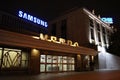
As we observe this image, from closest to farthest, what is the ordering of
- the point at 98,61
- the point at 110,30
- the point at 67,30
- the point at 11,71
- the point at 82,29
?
the point at 11,71
the point at 98,61
the point at 82,29
the point at 67,30
the point at 110,30

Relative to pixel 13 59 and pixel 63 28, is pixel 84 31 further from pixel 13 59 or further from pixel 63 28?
pixel 13 59

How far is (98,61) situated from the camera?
31.0 m

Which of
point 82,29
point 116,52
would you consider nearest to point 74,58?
point 82,29

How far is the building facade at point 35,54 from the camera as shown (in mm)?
14258

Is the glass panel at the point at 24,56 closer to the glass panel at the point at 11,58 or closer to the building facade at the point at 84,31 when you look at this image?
the glass panel at the point at 11,58

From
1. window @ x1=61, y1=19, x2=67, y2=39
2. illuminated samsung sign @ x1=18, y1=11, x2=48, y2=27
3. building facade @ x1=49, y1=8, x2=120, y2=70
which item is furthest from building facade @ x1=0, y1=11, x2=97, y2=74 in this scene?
illuminated samsung sign @ x1=18, y1=11, x2=48, y2=27

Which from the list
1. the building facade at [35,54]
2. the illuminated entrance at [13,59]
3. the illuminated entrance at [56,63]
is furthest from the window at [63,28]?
the illuminated entrance at [13,59]

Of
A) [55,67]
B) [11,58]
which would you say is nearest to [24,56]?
[11,58]

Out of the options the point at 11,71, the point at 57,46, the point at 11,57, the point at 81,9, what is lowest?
the point at 11,71

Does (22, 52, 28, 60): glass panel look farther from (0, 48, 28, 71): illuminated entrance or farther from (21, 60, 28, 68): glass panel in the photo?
(21, 60, 28, 68): glass panel

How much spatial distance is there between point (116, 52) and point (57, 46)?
2848 centimetres

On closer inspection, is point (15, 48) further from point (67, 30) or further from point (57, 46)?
point (67, 30)

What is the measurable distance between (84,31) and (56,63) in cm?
1525

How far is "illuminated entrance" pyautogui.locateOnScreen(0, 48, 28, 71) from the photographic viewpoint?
47.1 feet
